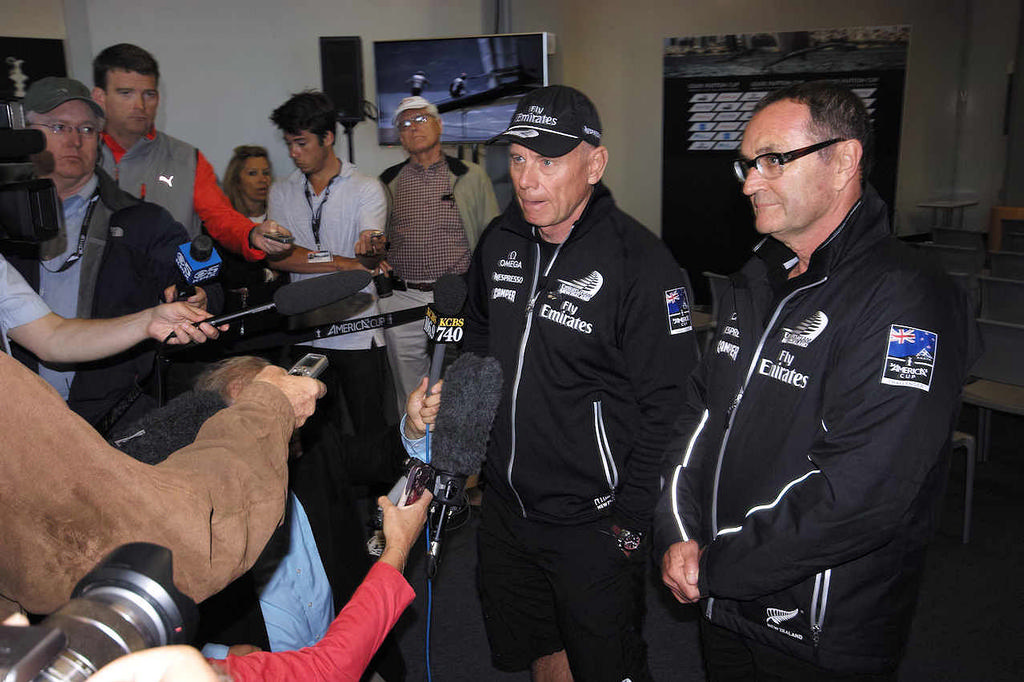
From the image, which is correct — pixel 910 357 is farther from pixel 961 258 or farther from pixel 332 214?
pixel 961 258

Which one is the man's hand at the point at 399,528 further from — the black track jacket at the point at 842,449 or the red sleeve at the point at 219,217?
the red sleeve at the point at 219,217

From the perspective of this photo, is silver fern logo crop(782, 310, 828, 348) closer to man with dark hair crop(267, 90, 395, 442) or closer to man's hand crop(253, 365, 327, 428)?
man's hand crop(253, 365, 327, 428)

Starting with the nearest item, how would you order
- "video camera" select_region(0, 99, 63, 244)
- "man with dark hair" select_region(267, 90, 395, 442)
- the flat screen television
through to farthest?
"video camera" select_region(0, 99, 63, 244)
"man with dark hair" select_region(267, 90, 395, 442)
the flat screen television

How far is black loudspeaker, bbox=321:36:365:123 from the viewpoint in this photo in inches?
227

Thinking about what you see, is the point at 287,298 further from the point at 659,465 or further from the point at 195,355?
the point at 659,465

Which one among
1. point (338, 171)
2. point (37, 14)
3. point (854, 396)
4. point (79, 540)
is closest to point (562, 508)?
point (854, 396)

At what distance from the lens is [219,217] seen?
3354 mm

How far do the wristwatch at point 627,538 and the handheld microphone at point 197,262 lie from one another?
1192 mm

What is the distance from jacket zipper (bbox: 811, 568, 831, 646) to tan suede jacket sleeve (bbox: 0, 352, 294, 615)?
1025 mm

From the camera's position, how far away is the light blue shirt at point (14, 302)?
194 cm

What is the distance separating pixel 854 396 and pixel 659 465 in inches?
23.0

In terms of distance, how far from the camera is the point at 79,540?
2.90ft

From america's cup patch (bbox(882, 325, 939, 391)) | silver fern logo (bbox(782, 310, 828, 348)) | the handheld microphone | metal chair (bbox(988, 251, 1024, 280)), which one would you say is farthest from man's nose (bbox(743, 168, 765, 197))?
metal chair (bbox(988, 251, 1024, 280))

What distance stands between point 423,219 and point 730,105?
3720 millimetres
